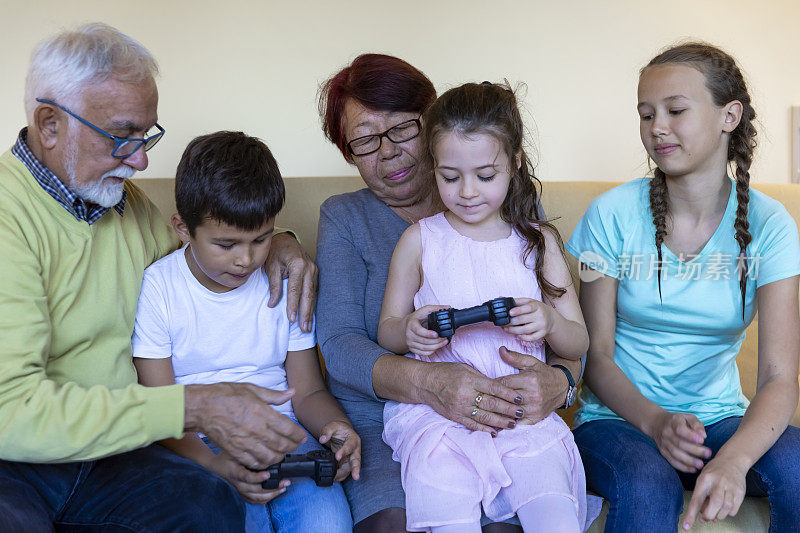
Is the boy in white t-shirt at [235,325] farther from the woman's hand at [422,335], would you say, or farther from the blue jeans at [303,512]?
the woman's hand at [422,335]

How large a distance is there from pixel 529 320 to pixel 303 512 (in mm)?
633

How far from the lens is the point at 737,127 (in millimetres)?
1896

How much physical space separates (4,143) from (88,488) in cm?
177

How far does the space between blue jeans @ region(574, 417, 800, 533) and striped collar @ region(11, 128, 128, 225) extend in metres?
1.27

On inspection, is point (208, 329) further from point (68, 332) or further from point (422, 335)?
point (422, 335)

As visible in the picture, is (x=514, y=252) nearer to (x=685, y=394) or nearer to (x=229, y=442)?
(x=685, y=394)

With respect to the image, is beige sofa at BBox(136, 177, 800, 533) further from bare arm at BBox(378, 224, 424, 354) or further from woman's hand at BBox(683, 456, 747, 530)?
woman's hand at BBox(683, 456, 747, 530)

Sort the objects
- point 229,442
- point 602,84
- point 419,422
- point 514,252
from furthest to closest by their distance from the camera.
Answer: point 602,84, point 514,252, point 419,422, point 229,442

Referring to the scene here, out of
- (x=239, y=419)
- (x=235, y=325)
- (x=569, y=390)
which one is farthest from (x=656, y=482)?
(x=235, y=325)

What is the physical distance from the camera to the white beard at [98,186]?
159 centimetres

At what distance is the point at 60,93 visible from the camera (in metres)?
1.56

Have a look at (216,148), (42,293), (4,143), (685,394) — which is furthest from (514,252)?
(4,143)

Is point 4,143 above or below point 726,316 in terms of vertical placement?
above

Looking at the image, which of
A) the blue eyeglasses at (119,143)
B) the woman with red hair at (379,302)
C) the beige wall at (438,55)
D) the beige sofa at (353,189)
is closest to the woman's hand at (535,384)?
the woman with red hair at (379,302)
